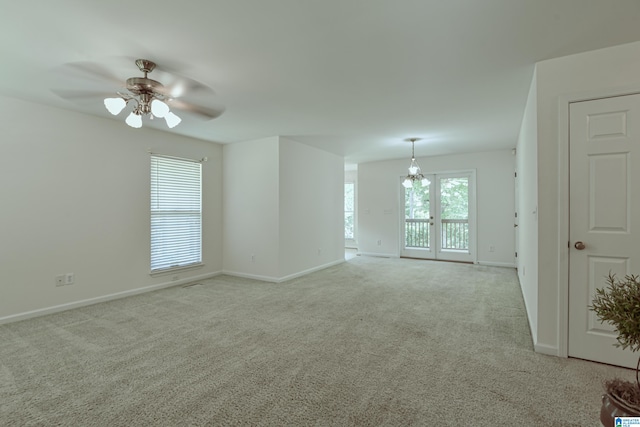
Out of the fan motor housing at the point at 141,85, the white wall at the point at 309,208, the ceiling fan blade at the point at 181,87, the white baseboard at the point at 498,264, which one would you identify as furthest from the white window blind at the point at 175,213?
the white baseboard at the point at 498,264

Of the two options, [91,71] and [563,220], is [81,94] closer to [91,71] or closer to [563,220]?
[91,71]

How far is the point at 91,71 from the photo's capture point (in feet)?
8.69

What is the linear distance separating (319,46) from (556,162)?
2.13m

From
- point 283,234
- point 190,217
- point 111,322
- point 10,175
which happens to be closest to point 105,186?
point 10,175

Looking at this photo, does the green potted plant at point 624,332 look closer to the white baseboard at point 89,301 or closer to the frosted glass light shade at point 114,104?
the frosted glass light shade at point 114,104

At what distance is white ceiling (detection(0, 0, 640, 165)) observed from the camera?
184 centimetres

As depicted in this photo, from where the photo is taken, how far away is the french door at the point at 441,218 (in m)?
6.68

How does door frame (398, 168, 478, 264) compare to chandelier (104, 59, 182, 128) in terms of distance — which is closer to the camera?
chandelier (104, 59, 182, 128)

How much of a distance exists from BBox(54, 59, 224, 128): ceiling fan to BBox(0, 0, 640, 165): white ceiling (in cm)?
11

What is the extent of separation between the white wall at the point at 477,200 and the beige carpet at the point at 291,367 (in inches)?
108

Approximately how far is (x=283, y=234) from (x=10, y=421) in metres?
3.69

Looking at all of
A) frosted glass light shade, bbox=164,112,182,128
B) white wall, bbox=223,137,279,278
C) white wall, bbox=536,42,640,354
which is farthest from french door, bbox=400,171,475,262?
frosted glass light shade, bbox=164,112,182,128

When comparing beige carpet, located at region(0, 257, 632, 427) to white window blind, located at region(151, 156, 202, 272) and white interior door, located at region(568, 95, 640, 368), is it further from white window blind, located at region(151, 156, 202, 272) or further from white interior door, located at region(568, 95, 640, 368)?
white window blind, located at region(151, 156, 202, 272)

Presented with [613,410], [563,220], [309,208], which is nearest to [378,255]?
[309,208]
